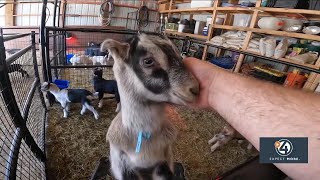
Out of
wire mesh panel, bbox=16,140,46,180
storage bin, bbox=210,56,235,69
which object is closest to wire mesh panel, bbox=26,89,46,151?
wire mesh panel, bbox=16,140,46,180

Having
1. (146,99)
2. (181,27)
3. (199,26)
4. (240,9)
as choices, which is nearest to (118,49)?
(146,99)

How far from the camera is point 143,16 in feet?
30.6

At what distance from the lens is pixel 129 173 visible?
146cm

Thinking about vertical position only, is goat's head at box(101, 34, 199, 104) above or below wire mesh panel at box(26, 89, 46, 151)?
above

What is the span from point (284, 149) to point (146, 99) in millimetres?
741

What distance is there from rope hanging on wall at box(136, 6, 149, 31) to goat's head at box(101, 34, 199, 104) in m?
8.41

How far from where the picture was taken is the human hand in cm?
100

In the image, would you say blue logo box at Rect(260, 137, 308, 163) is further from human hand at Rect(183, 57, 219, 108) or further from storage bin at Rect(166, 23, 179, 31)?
storage bin at Rect(166, 23, 179, 31)

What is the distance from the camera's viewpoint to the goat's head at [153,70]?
979 mm

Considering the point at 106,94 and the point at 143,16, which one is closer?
the point at 106,94

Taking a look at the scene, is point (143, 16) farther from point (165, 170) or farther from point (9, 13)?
point (165, 170)

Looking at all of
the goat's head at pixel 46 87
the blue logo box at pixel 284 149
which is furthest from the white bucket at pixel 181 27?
the blue logo box at pixel 284 149

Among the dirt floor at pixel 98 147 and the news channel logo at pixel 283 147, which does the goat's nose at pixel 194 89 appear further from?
the dirt floor at pixel 98 147

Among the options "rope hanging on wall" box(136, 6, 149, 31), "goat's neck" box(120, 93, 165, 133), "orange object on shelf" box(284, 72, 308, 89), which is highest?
"rope hanging on wall" box(136, 6, 149, 31)
